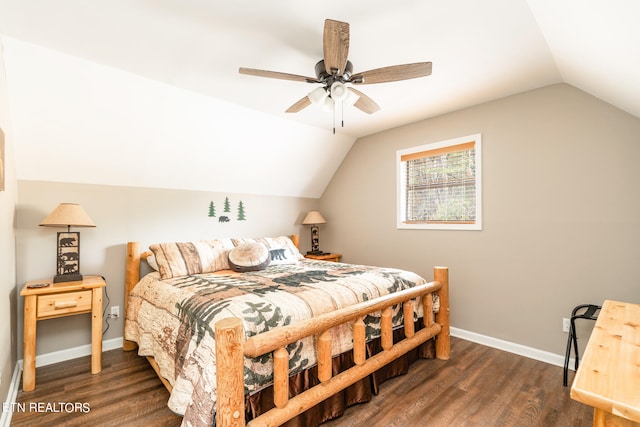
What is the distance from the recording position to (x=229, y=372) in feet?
4.39

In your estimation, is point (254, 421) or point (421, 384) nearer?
point (254, 421)

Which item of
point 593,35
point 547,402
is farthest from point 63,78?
point 547,402

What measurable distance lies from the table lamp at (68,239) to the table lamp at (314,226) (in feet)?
8.22

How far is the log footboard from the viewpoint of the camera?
1339mm

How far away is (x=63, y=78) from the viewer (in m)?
2.21

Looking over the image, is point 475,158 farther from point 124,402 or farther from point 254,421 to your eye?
point 124,402

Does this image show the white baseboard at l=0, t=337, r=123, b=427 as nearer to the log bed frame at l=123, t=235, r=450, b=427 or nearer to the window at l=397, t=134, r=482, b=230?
the log bed frame at l=123, t=235, r=450, b=427

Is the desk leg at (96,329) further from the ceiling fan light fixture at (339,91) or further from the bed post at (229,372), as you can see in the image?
the ceiling fan light fixture at (339,91)

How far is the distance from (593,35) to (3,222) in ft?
11.6

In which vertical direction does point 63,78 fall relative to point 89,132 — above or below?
above

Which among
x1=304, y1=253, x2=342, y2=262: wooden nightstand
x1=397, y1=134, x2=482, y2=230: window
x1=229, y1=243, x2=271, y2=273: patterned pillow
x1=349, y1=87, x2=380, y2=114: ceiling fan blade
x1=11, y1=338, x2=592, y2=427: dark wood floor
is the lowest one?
x1=11, y1=338, x2=592, y2=427: dark wood floor

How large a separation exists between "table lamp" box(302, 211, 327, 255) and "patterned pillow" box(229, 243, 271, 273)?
1.26m

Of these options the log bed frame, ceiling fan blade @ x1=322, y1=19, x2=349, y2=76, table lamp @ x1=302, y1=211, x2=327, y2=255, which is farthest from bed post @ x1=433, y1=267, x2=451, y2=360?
table lamp @ x1=302, y1=211, x2=327, y2=255

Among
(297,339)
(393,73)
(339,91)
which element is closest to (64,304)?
(297,339)
